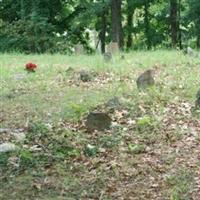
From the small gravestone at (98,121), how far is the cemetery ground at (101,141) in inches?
3.6

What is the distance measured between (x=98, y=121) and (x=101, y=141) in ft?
1.69

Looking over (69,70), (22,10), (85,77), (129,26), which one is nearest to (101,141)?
(85,77)

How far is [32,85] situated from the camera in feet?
34.9

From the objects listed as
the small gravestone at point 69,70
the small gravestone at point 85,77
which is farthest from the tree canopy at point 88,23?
the small gravestone at point 85,77

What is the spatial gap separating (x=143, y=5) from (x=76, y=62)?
13.6 meters

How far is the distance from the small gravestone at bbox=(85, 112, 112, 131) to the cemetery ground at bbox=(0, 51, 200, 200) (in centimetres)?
9

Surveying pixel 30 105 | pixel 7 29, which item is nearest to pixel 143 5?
pixel 7 29

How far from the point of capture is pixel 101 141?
675cm

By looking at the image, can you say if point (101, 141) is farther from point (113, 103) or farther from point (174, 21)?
point (174, 21)

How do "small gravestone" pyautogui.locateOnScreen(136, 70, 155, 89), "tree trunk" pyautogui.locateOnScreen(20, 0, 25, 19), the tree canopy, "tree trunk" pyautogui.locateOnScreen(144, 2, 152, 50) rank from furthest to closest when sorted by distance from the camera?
"tree trunk" pyautogui.locateOnScreen(144, 2, 152, 50)
"tree trunk" pyautogui.locateOnScreen(20, 0, 25, 19)
the tree canopy
"small gravestone" pyautogui.locateOnScreen(136, 70, 155, 89)

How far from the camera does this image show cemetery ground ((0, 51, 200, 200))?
218 inches

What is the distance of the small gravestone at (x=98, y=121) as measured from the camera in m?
7.17

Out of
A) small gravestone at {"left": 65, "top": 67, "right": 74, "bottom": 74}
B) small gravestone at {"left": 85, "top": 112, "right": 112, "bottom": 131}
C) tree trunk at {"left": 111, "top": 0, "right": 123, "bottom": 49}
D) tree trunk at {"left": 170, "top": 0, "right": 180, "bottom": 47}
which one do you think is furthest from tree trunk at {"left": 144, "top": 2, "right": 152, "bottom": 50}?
small gravestone at {"left": 85, "top": 112, "right": 112, "bottom": 131}

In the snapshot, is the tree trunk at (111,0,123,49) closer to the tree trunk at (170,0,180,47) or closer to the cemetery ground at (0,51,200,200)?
the tree trunk at (170,0,180,47)
